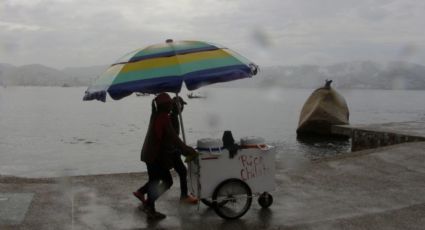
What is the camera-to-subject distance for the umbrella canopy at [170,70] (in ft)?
20.4

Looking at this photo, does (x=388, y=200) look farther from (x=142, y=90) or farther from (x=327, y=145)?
(x=327, y=145)

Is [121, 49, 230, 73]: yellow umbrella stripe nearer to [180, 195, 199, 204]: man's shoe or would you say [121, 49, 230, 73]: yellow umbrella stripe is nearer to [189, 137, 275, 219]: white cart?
[189, 137, 275, 219]: white cart

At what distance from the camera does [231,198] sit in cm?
687

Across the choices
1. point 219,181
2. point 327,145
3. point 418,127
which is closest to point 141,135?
point 327,145

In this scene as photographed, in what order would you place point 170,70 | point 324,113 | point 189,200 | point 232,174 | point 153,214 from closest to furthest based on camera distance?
point 170,70
point 232,174
point 153,214
point 189,200
point 324,113

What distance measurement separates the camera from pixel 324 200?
26.5ft

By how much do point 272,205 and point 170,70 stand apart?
278 centimetres

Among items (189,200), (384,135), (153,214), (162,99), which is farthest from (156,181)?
(384,135)

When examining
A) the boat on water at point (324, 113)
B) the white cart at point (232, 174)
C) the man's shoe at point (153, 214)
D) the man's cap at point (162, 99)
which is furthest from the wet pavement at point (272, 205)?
Answer: the boat on water at point (324, 113)

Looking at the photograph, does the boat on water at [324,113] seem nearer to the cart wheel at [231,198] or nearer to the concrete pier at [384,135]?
the concrete pier at [384,135]

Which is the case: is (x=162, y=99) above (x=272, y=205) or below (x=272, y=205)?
above

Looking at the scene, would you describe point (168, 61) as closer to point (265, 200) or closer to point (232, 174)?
point (232, 174)

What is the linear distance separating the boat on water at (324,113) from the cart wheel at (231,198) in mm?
29027

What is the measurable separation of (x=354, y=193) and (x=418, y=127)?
640 inches
